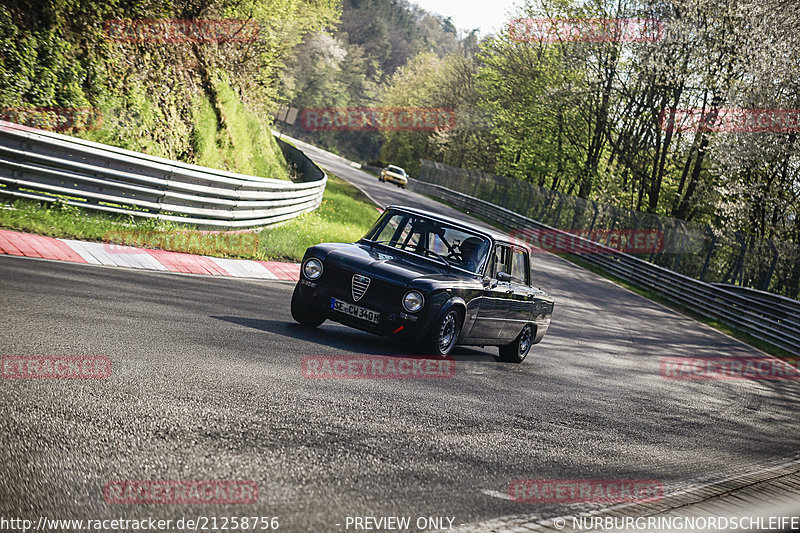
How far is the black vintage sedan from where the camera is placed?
26.8 feet

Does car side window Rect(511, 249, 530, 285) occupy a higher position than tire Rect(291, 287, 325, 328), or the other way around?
car side window Rect(511, 249, 530, 285)

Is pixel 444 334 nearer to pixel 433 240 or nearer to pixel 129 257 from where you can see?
pixel 433 240

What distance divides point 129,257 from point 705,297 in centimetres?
2109

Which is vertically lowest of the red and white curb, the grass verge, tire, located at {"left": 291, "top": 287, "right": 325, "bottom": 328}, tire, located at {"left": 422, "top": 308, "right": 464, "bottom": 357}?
the red and white curb

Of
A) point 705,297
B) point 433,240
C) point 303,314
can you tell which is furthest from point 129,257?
point 705,297

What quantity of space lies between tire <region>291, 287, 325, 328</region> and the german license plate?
0.53 m

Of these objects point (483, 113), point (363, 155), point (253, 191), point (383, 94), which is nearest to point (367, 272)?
point (253, 191)

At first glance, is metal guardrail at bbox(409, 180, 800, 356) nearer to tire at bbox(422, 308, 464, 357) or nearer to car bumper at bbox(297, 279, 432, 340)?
tire at bbox(422, 308, 464, 357)

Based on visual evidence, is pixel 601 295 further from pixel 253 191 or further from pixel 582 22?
pixel 582 22

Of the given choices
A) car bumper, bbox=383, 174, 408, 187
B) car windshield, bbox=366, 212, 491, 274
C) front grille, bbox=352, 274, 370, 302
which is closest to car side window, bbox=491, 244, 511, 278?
car windshield, bbox=366, 212, 491, 274

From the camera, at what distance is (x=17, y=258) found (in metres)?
9.22

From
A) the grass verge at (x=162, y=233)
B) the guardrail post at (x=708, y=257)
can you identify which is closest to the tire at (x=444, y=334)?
the grass verge at (x=162, y=233)

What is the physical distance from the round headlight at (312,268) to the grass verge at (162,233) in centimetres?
424

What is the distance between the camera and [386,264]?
8.48 m
